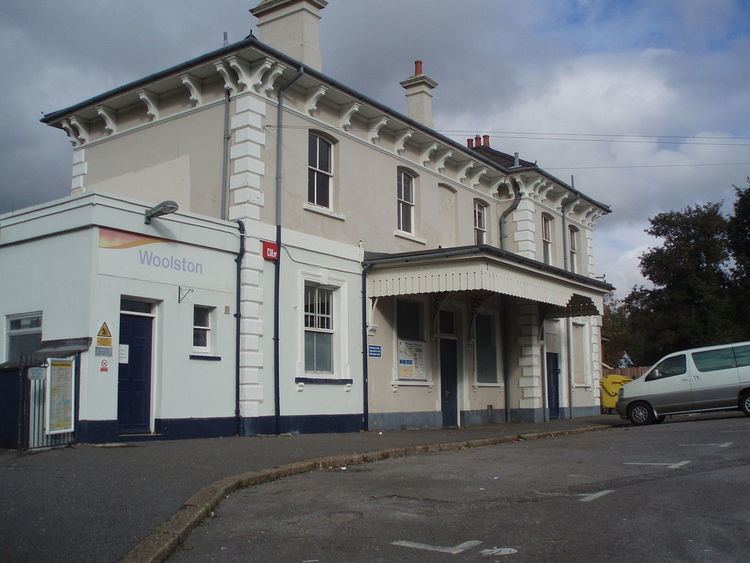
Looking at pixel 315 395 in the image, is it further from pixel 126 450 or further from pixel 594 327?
pixel 594 327

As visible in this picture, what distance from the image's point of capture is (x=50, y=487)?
28.1ft

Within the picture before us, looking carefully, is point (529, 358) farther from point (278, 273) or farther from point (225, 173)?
point (225, 173)

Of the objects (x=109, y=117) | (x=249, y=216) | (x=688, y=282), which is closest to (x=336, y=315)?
(x=249, y=216)

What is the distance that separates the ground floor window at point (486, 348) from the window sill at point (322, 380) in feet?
20.9

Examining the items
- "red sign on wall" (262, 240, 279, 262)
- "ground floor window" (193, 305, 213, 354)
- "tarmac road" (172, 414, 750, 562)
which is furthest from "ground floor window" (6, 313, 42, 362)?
"tarmac road" (172, 414, 750, 562)

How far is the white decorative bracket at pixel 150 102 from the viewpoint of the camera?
58.8ft

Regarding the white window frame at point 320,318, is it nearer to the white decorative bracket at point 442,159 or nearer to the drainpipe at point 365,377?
the drainpipe at point 365,377

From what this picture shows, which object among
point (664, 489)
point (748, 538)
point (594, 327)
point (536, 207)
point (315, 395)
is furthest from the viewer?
point (594, 327)

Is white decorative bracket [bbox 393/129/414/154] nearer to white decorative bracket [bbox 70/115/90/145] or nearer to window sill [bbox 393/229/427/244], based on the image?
window sill [bbox 393/229/427/244]

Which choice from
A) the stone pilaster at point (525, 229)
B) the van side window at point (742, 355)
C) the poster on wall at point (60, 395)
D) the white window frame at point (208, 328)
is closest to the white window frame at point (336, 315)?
the white window frame at point (208, 328)

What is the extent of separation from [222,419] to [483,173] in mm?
12400

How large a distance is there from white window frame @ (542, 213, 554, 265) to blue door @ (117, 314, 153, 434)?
1652cm

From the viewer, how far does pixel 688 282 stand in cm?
3988

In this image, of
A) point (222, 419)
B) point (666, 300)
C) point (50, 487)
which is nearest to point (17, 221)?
point (222, 419)
